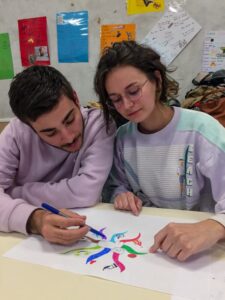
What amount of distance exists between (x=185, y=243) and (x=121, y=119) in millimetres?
561

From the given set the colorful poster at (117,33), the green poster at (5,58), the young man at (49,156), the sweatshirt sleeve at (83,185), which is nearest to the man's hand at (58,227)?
the young man at (49,156)

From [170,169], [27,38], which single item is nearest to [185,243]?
[170,169]

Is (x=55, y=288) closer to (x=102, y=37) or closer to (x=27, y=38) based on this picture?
(x=102, y=37)

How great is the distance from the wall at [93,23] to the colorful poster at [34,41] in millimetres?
36

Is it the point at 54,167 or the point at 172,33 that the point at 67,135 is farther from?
the point at 172,33

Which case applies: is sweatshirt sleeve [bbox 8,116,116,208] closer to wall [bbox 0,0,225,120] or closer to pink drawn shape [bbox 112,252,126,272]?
pink drawn shape [bbox 112,252,126,272]

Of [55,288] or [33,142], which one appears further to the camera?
[33,142]

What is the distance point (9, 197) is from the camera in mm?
876

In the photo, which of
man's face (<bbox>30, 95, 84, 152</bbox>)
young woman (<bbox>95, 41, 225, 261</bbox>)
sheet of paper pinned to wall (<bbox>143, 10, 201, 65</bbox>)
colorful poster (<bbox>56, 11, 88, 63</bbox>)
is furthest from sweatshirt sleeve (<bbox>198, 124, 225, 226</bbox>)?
colorful poster (<bbox>56, 11, 88, 63</bbox>)

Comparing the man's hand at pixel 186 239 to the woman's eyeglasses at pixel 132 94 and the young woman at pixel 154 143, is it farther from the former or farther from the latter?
the woman's eyeglasses at pixel 132 94

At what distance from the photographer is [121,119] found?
108 centimetres

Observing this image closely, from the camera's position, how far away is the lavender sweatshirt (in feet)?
2.97

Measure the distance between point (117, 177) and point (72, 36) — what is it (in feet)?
4.31

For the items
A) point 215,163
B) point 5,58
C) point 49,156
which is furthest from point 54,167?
point 5,58
